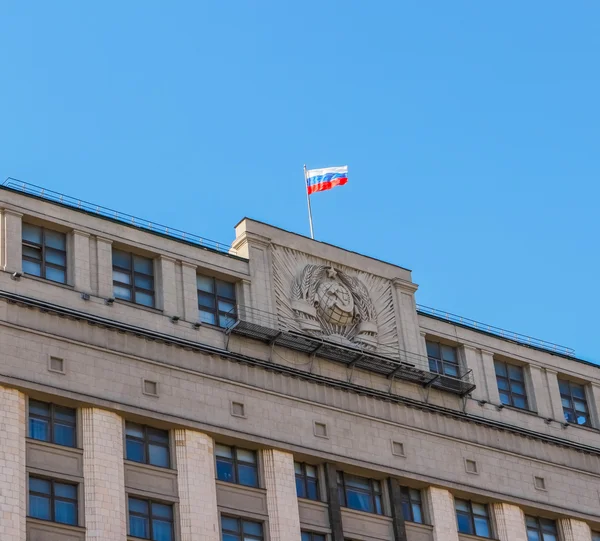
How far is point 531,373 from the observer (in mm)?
75562

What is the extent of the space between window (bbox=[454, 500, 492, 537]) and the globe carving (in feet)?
29.7

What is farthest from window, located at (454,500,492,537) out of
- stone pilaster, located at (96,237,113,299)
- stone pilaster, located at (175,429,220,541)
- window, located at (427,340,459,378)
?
stone pilaster, located at (96,237,113,299)

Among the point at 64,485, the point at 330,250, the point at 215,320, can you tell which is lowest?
the point at 64,485

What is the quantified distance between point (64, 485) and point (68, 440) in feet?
6.30

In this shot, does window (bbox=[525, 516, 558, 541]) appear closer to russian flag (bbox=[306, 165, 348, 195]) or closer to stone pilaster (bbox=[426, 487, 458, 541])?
stone pilaster (bbox=[426, 487, 458, 541])

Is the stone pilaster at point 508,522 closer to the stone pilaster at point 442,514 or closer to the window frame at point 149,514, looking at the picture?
the stone pilaster at point 442,514

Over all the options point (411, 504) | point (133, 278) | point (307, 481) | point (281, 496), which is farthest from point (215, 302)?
point (411, 504)

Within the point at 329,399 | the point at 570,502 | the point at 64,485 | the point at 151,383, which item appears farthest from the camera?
the point at 570,502

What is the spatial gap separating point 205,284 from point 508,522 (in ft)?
54.0

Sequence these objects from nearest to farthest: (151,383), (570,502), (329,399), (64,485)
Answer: (64,485) → (151,383) → (329,399) → (570,502)

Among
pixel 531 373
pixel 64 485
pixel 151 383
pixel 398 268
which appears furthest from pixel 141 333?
pixel 531 373

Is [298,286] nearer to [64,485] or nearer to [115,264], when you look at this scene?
[115,264]

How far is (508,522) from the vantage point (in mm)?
69812

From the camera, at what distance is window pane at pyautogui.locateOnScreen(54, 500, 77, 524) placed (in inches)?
2280
